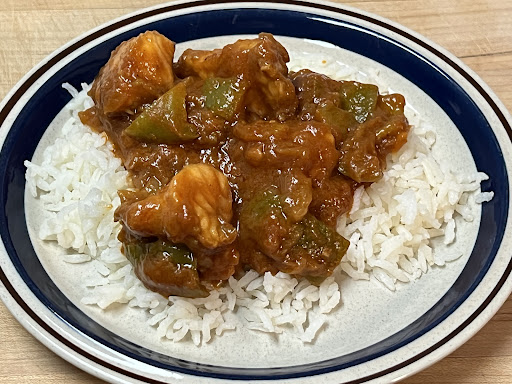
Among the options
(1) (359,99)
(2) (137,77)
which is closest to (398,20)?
(1) (359,99)

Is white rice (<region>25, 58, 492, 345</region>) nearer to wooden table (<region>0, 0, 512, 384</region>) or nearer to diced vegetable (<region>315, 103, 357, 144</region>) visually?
diced vegetable (<region>315, 103, 357, 144</region>)

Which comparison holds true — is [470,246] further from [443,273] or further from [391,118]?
[391,118]

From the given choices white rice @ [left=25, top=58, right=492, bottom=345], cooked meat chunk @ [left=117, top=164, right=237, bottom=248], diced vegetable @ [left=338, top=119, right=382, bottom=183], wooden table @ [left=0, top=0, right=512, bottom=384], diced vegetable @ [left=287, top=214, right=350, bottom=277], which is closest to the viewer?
cooked meat chunk @ [left=117, top=164, right=237, bottom=248]

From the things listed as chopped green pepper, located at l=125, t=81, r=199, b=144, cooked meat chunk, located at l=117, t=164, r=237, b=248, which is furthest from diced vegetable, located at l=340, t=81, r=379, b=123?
cooked meat chunk, located at l=117, t=164, r=237, b=248

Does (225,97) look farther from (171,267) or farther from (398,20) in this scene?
(398,20)

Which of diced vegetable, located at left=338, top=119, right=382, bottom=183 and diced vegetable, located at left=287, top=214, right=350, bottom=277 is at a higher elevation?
diced vegetable, located at left=338, top=119, right=382, bottom=183

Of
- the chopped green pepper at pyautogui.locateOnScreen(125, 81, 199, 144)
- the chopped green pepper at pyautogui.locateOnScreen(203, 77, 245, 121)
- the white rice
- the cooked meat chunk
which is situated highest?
the chopped green pepper at pyautogui.locateOnScreen(203, 77, 245, 121)

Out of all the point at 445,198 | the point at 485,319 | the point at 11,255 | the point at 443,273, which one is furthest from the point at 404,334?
the point at 11,255
